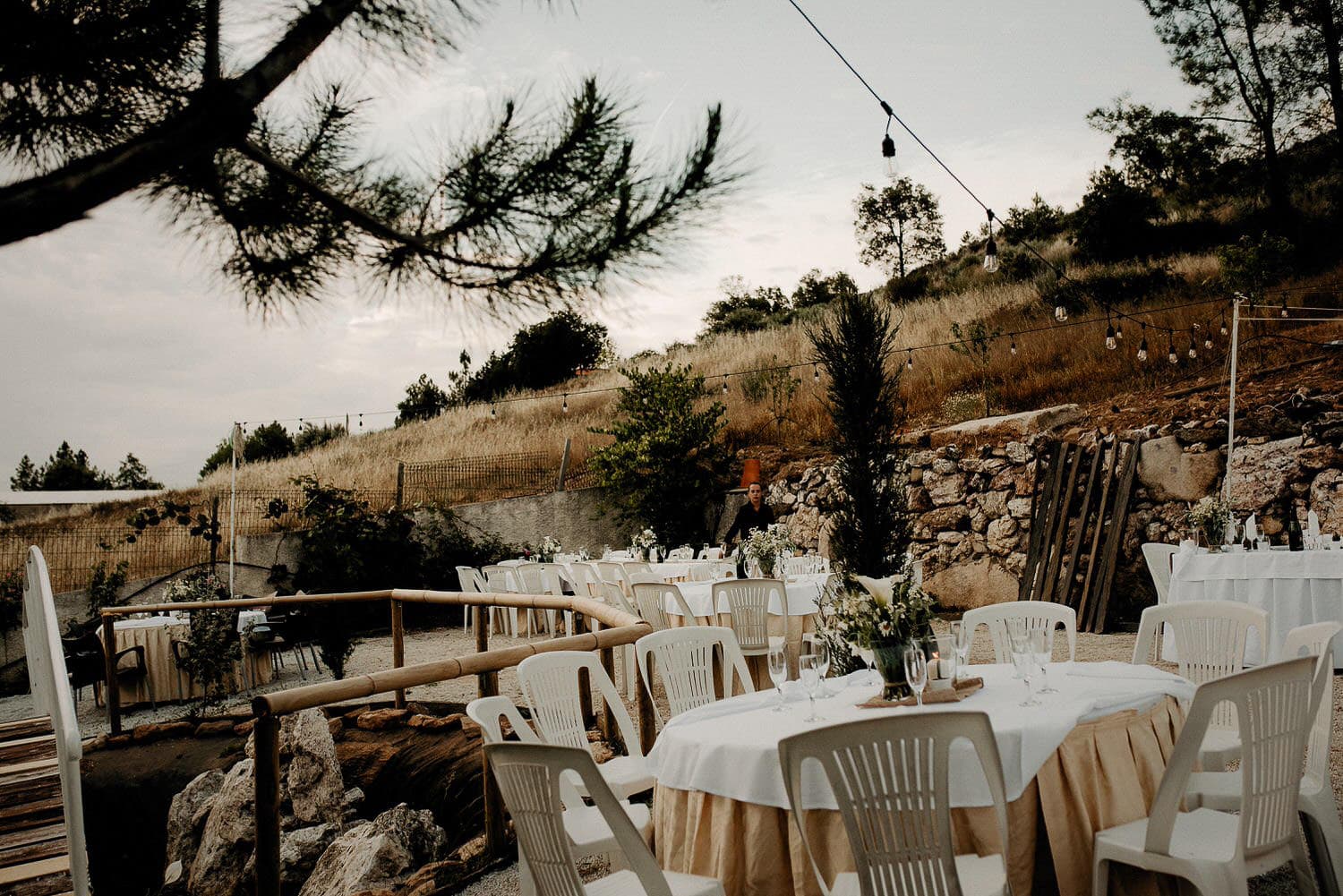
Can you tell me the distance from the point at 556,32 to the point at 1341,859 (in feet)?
11.0

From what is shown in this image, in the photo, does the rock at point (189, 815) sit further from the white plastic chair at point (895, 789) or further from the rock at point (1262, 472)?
the rock at point (1262, 472)

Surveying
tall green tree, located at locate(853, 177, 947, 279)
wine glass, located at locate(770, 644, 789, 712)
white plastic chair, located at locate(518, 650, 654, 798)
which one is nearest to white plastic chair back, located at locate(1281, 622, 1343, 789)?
wine glass, located at locate(770, 644, 789, 712)

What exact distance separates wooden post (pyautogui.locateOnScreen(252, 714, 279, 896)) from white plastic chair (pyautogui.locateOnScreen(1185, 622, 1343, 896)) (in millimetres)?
2982

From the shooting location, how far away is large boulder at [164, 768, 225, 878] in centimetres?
592

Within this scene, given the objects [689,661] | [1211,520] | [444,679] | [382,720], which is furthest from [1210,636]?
[382,720]

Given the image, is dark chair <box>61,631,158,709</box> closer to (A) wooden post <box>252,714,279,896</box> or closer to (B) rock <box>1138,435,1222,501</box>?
(A) wooden post <box>252,714,279,896</box>

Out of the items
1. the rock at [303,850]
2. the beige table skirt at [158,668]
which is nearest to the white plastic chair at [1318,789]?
the rock at [303,850]

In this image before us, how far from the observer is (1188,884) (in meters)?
2.51

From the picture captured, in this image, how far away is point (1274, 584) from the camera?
6926mm

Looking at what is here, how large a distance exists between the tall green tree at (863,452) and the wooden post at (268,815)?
4.43 m

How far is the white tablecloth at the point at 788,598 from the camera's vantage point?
709cm

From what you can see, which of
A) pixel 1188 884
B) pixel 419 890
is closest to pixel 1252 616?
pixel 1188 884

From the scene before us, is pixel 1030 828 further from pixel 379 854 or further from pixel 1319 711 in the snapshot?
pixel 379 854

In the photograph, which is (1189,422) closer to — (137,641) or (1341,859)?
(1341,859)
